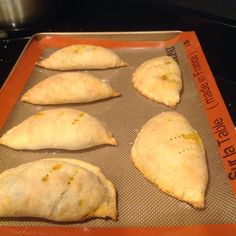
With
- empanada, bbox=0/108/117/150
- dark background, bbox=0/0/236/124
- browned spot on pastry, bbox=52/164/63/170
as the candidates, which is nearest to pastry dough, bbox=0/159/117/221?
browned spot on pastry, bbox=52/164/63/170

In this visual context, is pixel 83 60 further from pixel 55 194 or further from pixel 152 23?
pixel 55 194

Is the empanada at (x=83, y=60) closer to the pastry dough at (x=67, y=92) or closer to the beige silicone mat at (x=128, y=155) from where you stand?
the beige silicone mat at (x=128, y=155)

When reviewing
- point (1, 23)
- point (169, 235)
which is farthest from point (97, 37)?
point (169, 235)

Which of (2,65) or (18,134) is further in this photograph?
(2,65)

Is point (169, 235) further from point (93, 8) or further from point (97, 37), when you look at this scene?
point (93, 8)

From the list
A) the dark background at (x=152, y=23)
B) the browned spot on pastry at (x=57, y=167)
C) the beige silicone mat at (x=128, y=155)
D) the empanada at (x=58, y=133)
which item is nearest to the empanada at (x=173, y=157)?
the beige silicone mat at (x=128, y=155)

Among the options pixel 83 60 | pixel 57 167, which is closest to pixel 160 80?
pixel 83 60
